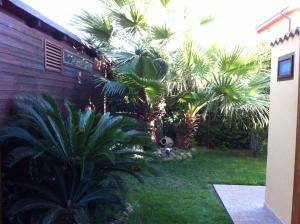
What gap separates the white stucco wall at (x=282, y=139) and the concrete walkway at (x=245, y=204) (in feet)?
0.50

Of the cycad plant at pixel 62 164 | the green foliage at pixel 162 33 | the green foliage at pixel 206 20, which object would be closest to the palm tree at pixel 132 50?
the green foliage at pixel 162 33

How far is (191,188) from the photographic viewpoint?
20.5ft

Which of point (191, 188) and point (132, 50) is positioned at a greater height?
point (132, 50)

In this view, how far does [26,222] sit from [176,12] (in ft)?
19.8

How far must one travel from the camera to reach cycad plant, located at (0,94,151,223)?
386cm

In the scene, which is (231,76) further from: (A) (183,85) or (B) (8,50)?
(B) (8,50)

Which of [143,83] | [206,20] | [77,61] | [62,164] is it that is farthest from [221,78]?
[62,164]

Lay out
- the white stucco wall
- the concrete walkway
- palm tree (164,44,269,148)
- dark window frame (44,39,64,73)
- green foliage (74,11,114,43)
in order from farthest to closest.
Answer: green foliage (74,11,114,43) → palm tree (164,44,269,148) → dark window frame (44,39,64,73) → the concrete walkway → the white stucco wall

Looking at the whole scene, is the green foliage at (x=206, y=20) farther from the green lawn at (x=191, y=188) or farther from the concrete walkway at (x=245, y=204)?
the concrete walkway at (x=245, y=204)

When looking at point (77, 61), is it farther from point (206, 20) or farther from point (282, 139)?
point (282, 139)

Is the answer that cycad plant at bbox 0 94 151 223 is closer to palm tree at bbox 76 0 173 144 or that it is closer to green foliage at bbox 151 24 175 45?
palm tree at bbox 76 0 173 144

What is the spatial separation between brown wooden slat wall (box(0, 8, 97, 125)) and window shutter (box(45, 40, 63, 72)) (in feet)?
0.28

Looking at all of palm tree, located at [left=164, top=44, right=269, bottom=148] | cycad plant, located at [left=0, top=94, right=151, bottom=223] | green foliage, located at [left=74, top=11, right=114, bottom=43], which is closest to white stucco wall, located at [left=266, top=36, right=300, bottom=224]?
cycad plant, located at [left=0, top=94, right=151, bottom=223]

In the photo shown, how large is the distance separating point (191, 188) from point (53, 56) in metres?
3.18
